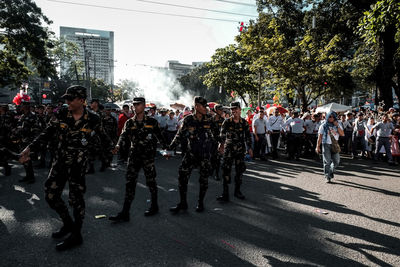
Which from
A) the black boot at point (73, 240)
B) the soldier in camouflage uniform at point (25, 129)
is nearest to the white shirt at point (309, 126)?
the soldier in camouflage uniform at point (25, 129)

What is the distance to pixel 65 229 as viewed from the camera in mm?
3688

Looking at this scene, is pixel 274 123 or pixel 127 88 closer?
pixel 274 123

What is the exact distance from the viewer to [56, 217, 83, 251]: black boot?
335 centimetres

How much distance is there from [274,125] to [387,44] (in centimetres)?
1100

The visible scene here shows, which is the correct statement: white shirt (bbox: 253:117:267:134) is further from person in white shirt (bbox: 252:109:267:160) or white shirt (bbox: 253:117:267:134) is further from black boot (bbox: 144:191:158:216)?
black boot (bbox: 144:191:158:216)

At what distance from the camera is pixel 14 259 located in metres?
3.13

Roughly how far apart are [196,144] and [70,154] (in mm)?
Result: 2066

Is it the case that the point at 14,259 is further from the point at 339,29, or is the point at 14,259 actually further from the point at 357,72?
the point at 339,29

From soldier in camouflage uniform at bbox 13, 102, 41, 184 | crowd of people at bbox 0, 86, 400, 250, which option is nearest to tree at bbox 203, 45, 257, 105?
crowd of people at bbox 0, 86, 400, 250

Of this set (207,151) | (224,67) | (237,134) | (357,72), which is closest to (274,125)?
(237,134)

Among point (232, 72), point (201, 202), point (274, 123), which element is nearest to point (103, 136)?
point (201, 202)

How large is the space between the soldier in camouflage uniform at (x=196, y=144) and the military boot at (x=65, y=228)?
1.67m

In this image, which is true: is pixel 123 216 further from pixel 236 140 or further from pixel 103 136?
pixel 236 140

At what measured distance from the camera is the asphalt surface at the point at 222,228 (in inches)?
127
